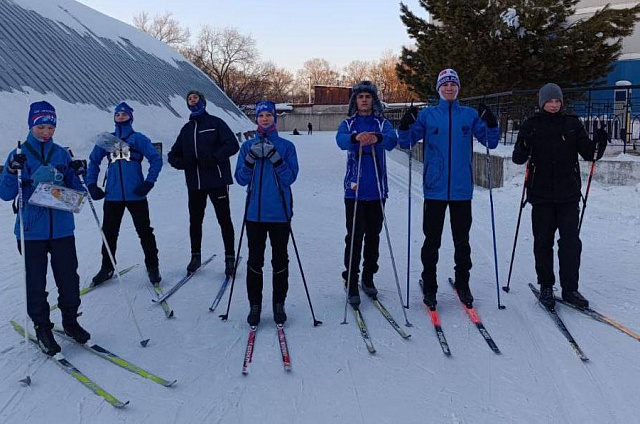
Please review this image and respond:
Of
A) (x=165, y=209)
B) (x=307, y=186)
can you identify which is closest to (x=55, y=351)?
(x=165, y=209)

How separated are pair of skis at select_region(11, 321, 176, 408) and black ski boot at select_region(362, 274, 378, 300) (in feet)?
7.02

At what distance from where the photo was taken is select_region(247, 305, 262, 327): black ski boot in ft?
14.0

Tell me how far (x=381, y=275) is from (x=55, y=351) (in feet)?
10.7

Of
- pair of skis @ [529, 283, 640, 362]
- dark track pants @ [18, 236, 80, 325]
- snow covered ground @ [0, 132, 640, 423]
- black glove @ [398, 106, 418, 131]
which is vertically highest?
black glove @ [398, 106, 418, 131]

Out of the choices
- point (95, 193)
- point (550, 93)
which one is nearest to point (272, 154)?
point (95, 193)

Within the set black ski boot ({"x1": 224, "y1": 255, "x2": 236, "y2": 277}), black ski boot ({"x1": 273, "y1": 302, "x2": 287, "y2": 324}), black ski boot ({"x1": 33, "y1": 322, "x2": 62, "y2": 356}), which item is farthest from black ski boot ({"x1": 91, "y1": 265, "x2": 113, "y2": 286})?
black ski boot ({"x1": 273, "y1": 302, "x2": 287, "y2": 324})

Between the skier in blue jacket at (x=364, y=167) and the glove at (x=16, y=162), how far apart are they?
2470 mm

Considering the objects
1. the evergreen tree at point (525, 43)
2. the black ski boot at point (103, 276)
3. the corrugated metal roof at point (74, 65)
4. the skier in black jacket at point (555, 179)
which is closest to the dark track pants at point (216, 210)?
the black ski boot at point (103, 276)

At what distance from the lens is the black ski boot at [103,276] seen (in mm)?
5383

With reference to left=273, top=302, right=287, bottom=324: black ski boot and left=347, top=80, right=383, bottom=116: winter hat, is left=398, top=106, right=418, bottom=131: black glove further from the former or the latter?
left=273, top=302, right=287, bottom=324: black ski boot

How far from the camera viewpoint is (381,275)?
18.7ft

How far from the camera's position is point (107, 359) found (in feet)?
12.3

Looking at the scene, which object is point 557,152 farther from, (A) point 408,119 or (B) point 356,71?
(B) point 356,71

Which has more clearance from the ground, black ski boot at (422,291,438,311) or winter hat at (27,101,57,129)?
winter hat at (27,101,57,129)
